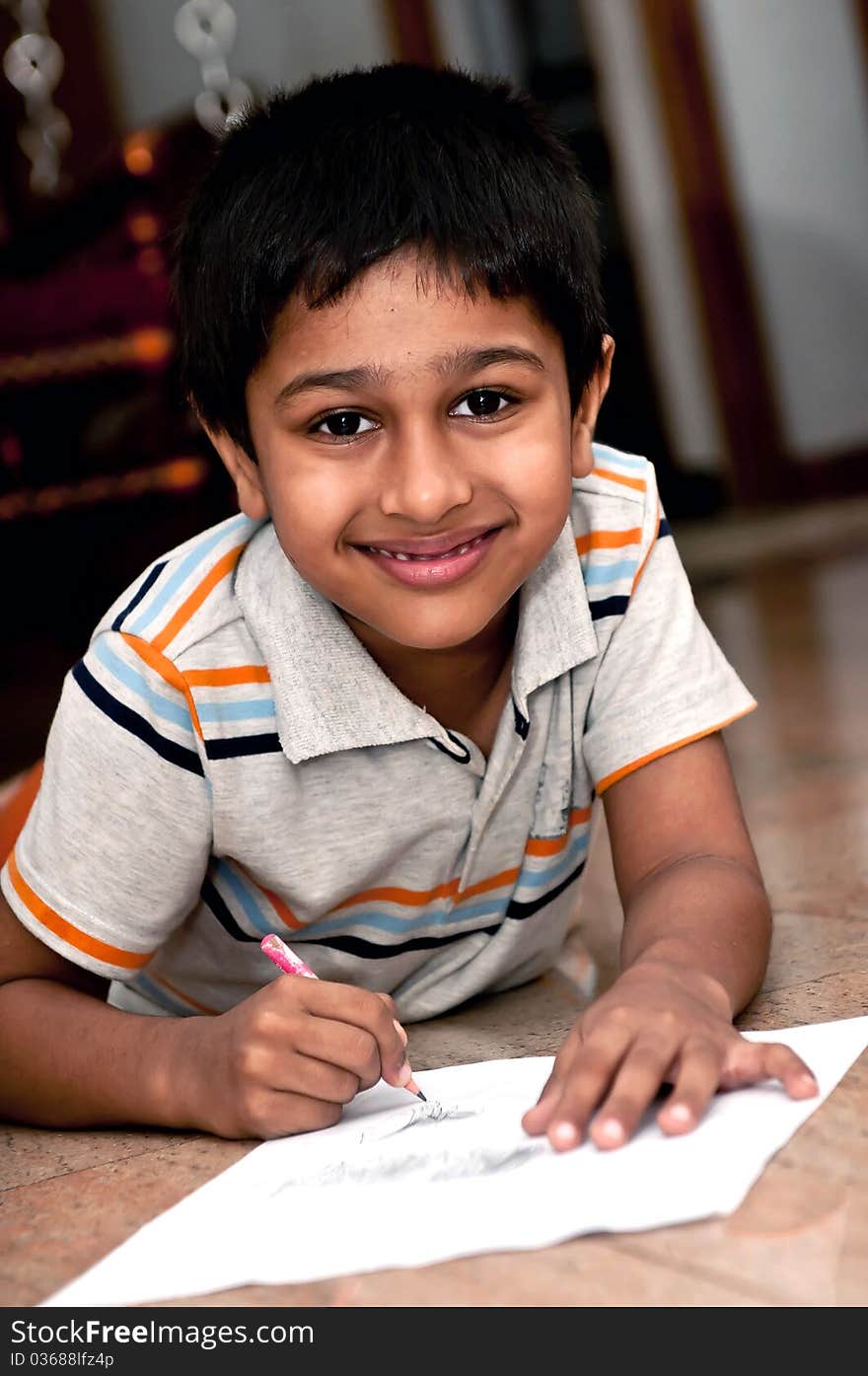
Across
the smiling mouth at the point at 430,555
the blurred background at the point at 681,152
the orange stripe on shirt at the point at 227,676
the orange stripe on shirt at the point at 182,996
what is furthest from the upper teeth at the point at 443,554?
the blurred background at the point at 681,152

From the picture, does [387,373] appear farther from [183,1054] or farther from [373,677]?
[183,1054]

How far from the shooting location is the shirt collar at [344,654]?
0.91 meters

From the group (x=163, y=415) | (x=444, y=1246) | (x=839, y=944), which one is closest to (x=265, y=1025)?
(x=444, y=1246)

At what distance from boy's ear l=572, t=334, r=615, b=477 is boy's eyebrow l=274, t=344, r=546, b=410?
10 cm

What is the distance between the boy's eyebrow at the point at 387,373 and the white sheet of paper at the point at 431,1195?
0.36 meters

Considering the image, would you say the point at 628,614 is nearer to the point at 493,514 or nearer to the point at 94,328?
the point at 493,514

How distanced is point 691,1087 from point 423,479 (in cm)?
32

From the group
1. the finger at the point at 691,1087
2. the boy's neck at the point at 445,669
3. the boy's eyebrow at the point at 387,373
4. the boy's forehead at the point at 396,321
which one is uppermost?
the boy's forehead at the point at 396,321

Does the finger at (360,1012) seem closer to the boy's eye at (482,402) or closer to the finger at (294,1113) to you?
the finger at (294,1113)

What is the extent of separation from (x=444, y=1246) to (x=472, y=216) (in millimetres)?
510

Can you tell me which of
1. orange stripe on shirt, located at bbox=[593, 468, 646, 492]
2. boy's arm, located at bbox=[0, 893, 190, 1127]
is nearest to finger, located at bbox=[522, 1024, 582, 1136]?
boy's arm, located at bbox=[0, 893, 190, 1127]

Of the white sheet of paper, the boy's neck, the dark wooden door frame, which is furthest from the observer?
the dark wooden door frame

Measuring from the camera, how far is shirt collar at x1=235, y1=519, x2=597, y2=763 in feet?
2.99

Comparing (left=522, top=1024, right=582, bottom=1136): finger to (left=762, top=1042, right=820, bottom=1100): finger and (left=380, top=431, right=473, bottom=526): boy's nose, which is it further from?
(left=380, top=431, right=473, bottom=526): boy's nose
